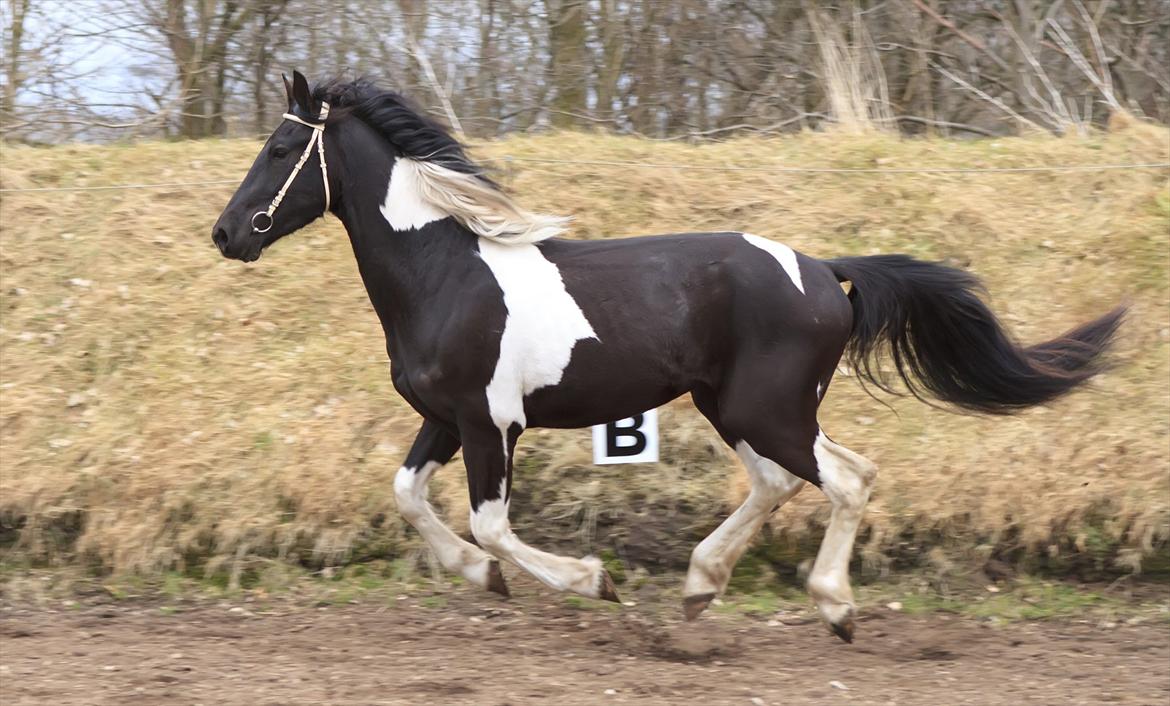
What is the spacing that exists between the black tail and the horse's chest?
1126mm

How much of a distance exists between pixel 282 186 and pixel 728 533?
7.07ft

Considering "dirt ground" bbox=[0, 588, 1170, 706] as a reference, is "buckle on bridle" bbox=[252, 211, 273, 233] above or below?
above

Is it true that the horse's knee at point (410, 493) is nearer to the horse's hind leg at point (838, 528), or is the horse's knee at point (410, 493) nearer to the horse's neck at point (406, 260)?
the horse's neck at point (406, 260)

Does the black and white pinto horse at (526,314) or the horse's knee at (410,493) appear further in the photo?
the horse's knee at (410,493)

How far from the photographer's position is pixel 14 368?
676 cm

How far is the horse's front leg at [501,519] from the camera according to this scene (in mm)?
4629

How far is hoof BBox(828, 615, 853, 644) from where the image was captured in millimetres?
4754

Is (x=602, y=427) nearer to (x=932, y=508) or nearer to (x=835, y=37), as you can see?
(x=932, y=508)

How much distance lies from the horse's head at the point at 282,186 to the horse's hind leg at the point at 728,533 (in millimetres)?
1669

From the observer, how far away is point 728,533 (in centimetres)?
497

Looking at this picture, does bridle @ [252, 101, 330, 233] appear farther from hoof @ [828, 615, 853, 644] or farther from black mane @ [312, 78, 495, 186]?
hoof @ [828, 615, 853, 644]

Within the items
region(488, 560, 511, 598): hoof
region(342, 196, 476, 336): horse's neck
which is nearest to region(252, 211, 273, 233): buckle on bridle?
region(342, 196, 476, 336): horse's neck

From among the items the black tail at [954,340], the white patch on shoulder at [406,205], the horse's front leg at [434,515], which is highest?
the white patch on shoulder at [406,205]

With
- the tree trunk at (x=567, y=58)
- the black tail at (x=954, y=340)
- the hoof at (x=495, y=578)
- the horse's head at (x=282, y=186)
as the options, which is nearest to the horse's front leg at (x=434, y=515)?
the hoof at (x=495, y=578)
